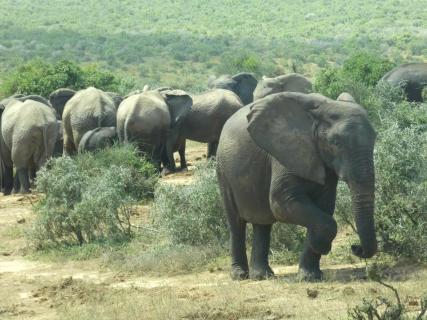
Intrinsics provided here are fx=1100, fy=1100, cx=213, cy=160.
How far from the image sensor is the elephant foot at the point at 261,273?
10859 mm

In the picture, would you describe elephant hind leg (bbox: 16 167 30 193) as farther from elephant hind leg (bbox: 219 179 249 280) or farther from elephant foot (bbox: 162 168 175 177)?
elephant hind leg (bbox: 219 179 249 280)

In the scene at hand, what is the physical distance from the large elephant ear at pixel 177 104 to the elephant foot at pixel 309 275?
38.5 feet

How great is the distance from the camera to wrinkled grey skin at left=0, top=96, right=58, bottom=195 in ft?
63.5

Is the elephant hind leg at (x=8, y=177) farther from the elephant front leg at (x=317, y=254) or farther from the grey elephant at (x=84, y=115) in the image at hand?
the elephant front leg at (x=317, y=254)

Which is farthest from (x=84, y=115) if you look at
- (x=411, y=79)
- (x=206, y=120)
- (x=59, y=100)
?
(x=411, y=79)

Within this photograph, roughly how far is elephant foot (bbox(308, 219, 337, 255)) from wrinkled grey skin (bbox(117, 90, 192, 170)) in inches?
387

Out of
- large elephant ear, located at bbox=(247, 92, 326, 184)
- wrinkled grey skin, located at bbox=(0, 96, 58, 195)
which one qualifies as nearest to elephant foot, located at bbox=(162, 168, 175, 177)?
wrinkled grey skin, located at bbox=(0, 96, 58, 195)

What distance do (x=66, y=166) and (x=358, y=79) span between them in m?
12.4

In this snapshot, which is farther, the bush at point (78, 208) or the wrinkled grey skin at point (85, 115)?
the wrinkled grey skin at point (85, 115)

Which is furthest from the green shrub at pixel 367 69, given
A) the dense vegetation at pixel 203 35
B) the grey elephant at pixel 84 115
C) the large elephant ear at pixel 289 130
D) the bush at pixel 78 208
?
the dense vegetation at pixel 203 35

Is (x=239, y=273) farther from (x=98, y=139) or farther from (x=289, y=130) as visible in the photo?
(x=98, y=139)

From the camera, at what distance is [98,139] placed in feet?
63.5

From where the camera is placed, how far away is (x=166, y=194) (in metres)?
13.2

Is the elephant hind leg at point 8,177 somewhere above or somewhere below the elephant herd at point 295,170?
below
